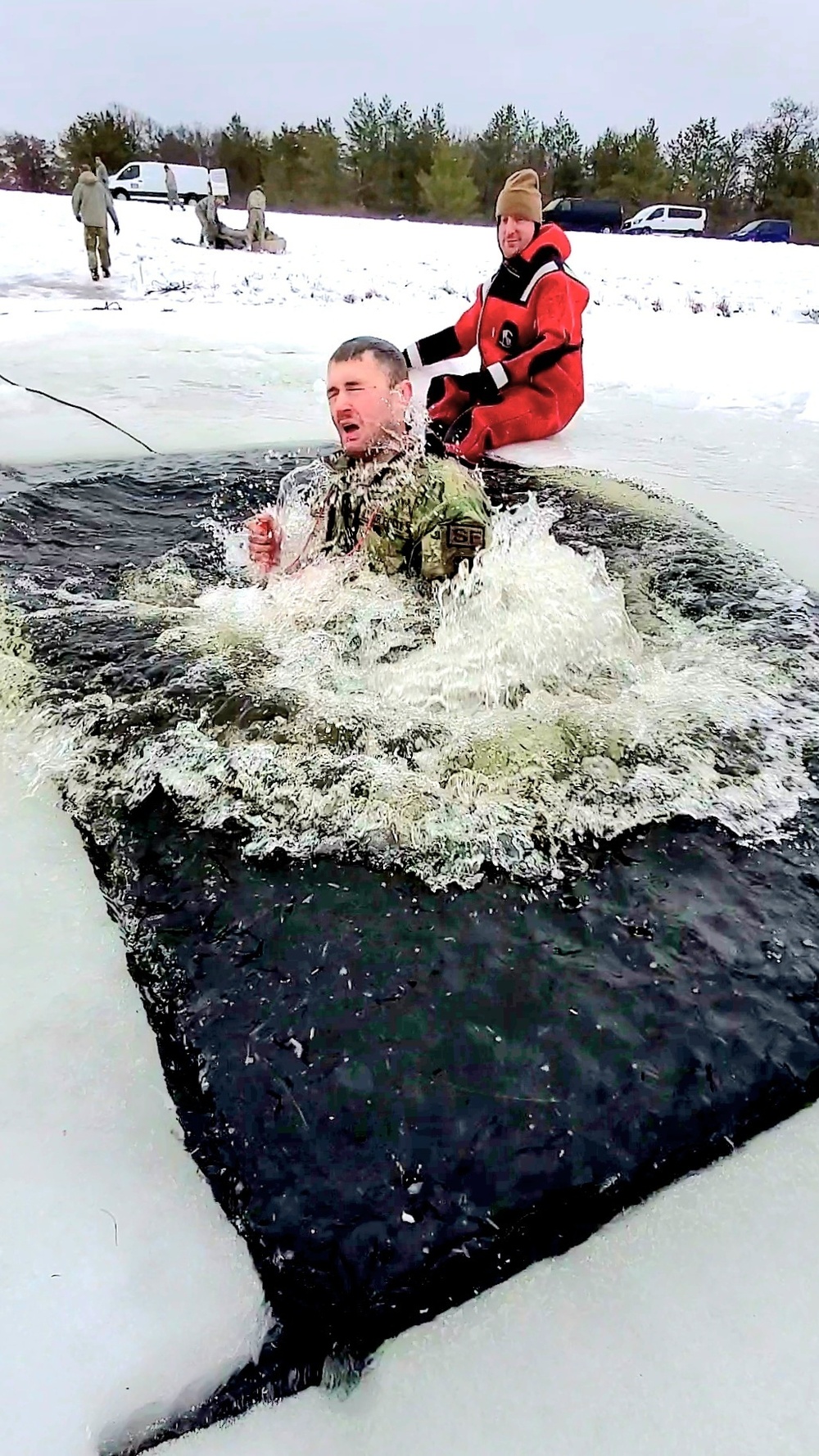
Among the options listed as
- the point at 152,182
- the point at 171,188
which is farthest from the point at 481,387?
the point at 152,182

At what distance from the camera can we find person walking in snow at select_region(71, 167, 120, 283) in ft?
36.1

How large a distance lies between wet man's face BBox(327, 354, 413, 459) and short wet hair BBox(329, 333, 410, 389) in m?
0.01

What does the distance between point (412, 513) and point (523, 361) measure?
8.58 ft

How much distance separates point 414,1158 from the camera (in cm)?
125

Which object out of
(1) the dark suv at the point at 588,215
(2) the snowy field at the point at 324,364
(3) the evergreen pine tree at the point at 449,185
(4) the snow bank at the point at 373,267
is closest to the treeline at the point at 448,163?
(3) the evergreen pine tree at the point at 449,185

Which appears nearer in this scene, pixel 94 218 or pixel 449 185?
pixel 94 218

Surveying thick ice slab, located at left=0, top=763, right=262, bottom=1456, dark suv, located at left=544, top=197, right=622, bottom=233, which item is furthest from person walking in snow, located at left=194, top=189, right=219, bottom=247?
thick ice slab, located at left=0, top=763, right=262, bottom=1456

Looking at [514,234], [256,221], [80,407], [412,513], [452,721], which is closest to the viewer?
[452,721]

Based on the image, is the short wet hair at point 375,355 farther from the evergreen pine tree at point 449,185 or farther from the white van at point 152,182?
the evergreen pine tree at point 449,185

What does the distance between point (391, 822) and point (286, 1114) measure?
71 centimetres

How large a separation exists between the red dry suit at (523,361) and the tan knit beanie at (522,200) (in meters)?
0.16

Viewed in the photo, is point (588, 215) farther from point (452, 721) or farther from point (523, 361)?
point (452, 721)

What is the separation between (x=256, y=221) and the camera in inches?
687

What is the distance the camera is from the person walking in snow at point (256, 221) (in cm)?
1723
